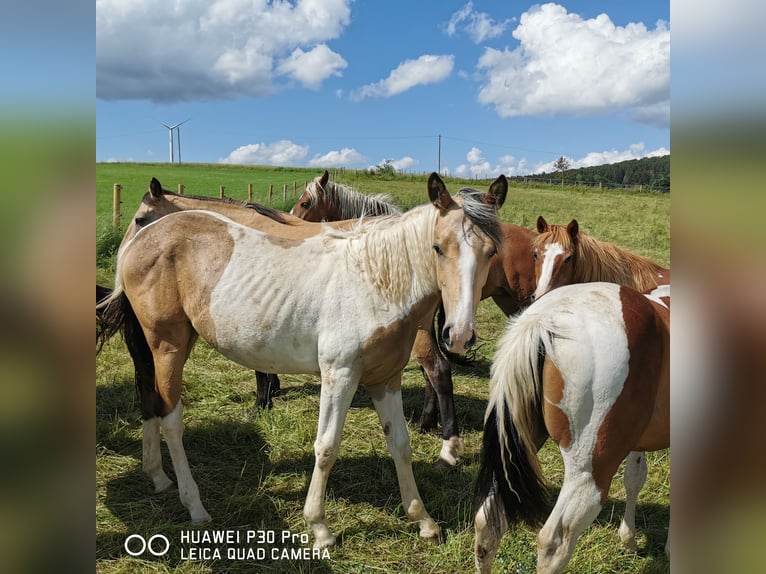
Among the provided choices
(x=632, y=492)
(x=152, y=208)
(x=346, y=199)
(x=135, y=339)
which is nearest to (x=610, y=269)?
(x=632, y=492)

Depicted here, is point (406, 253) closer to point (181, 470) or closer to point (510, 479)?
point (510, 479)

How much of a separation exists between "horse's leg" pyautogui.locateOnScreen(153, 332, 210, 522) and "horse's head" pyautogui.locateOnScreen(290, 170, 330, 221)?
10.0ft

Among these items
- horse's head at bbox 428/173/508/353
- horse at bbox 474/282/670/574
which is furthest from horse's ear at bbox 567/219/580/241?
horse at bbox 474/282/670/574

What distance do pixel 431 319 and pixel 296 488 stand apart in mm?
1566

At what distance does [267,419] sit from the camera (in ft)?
14.6

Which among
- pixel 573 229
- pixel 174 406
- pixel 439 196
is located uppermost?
pixel 439 196

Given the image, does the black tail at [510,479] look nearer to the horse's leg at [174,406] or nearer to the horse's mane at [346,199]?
the horse's leg at [174,406]

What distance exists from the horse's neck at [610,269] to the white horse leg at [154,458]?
11.2ft

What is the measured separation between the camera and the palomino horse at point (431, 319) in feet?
13.3

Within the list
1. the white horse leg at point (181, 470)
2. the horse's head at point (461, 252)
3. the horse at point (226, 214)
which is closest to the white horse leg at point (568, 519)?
the horse's head at point (461, 252)

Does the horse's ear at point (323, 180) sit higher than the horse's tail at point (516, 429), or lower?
higher

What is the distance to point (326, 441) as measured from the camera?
288cm
